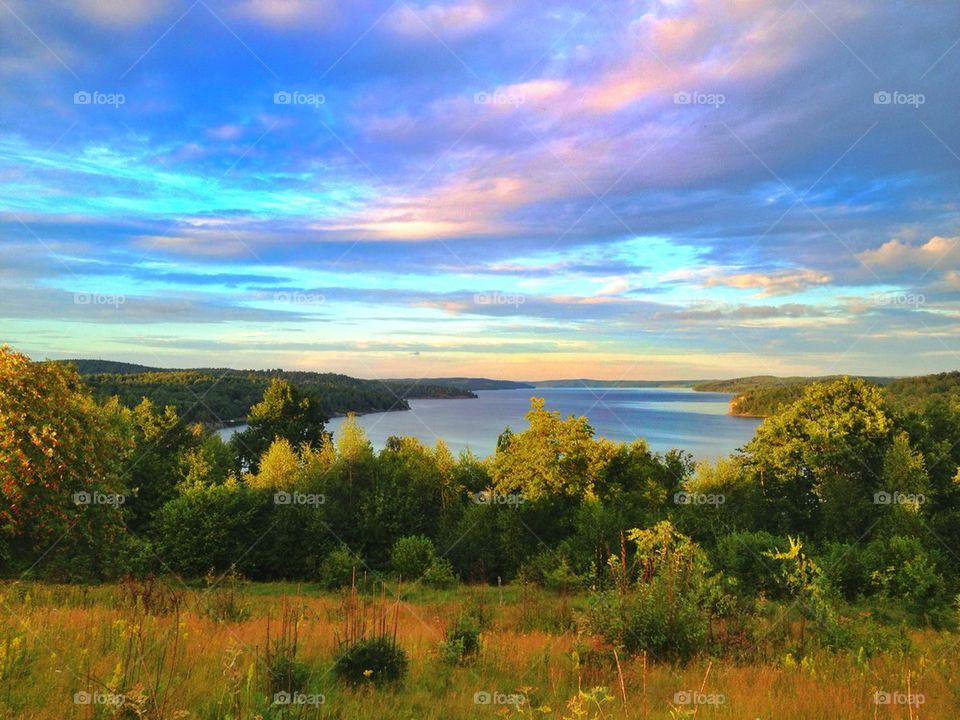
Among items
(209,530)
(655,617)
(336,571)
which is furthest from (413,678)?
(209,530)

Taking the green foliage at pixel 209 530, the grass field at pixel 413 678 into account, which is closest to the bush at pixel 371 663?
the grass field at pixel 413 678

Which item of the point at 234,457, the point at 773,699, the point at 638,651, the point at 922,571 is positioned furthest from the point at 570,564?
the point at 234,457

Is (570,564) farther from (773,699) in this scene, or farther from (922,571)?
(773,699)

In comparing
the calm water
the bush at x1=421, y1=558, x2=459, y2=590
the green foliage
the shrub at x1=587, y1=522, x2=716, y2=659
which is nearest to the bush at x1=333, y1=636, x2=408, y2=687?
the shrub at x1=587, y1=522, x2=716, y2=659

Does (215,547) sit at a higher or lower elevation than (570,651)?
lower

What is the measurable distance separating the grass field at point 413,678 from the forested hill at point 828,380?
28913 mm

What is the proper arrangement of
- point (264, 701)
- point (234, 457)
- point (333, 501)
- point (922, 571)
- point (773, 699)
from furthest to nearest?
point (234, 457), point (333, 501), point (922, 571), point (773, 699), point (264, 701)

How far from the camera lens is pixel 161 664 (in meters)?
4.90

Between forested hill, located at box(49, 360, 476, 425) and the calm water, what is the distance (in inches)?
67.7

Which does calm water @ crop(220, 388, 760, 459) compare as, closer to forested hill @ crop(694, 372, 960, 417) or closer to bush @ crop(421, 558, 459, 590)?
forested hill @ crop(694, 372, 960, 417)

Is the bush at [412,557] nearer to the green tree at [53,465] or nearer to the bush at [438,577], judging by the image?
the bush at [438,577]

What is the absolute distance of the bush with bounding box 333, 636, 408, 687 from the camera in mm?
5711

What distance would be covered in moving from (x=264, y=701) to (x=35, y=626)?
112 inches

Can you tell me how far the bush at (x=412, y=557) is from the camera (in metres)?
24.7
